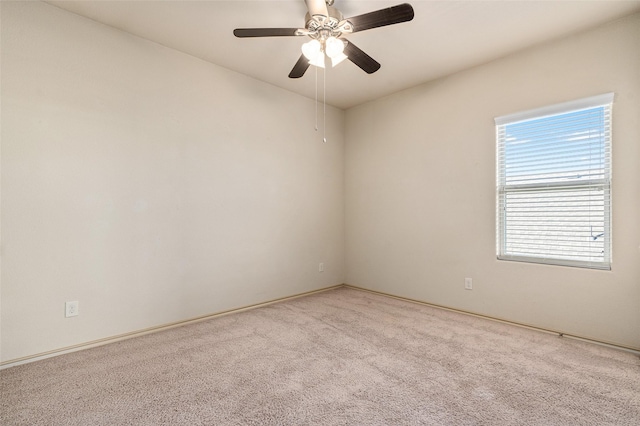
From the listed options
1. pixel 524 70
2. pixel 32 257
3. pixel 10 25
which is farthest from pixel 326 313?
pixel 10 25

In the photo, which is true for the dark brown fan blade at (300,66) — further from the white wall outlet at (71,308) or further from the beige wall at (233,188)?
the white wall outlet at (71,308)

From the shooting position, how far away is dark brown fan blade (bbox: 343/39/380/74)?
2.16m

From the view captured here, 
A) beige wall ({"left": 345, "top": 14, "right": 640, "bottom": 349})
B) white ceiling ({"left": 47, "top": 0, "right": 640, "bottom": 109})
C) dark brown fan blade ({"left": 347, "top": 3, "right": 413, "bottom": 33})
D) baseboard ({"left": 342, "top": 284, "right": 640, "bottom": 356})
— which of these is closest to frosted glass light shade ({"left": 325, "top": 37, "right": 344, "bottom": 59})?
dark brown fan blade ({"left": 347, "top": 3, "right": 413, "bottom": 33})

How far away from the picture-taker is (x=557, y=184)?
8.88 feet

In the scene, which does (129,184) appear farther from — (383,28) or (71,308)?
(383,28)

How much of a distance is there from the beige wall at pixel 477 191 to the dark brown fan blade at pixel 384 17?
1758 mm

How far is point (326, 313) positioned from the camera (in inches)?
129

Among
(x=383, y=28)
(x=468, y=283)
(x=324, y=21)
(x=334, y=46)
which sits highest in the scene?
(x=383, y=28)

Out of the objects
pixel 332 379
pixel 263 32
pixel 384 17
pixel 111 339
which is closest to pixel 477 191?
pixel 384 17

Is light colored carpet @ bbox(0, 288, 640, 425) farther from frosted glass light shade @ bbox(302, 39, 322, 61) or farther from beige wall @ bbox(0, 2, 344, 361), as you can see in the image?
frosted glass light shade @ bbox(302, 39, 322, 61)

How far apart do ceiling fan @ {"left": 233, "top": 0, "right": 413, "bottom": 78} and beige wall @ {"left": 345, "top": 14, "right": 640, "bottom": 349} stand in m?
1.54

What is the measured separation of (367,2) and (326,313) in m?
2.79

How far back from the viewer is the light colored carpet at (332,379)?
5.27ft

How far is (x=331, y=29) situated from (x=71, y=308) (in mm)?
2763
